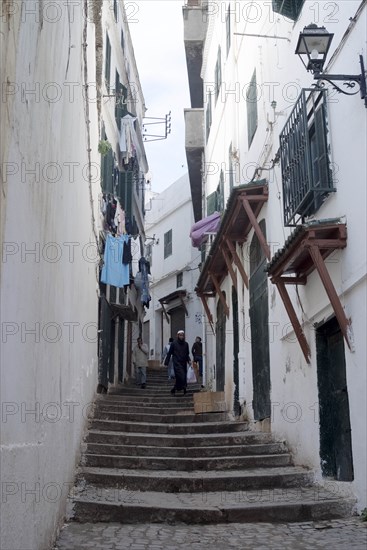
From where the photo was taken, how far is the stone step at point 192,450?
9281 millimetres

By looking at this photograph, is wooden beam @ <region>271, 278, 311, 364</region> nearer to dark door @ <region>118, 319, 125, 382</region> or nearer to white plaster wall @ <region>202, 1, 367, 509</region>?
white plaster wall @ <region>202, 1, 367, 509</region>

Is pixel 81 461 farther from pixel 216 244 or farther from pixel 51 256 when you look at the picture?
pixel 216 244

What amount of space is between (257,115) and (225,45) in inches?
193

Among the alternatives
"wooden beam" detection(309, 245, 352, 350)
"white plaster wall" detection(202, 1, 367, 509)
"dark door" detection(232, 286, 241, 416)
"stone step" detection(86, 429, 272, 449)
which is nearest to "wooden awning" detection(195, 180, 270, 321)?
"white plaster wall" detection(202, 1, 367, 509)

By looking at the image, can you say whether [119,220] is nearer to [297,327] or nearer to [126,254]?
[126,254]

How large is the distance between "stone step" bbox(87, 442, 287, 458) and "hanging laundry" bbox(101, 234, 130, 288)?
14.6 ft

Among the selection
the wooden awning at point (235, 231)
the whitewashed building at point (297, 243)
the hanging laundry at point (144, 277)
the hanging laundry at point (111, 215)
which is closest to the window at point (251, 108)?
the whitewashed building at point (297, 243)

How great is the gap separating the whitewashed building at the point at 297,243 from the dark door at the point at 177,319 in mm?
13174

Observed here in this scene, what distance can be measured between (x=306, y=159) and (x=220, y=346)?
8.16m

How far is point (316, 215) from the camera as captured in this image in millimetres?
8031

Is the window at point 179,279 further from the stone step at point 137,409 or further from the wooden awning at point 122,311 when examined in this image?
the stone step at point 137,409

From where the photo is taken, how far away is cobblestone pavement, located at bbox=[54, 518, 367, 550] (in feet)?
19.7

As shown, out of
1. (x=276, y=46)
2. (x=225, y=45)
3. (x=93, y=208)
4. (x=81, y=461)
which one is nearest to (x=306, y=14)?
(x=276, y=46)

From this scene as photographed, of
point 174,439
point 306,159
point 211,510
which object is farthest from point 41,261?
point 174,439
